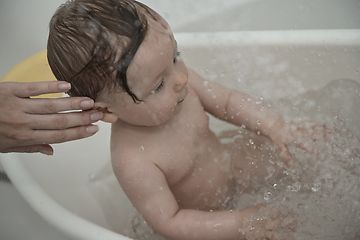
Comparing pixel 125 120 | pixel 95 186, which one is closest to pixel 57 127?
pixel 125 120

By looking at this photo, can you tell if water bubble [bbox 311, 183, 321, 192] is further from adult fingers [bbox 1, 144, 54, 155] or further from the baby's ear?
adult fingers [bbox 1, 144, 54, 155]

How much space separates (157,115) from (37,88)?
0.77 feet

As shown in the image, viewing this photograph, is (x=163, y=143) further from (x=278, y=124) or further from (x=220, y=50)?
(x=220, y=50)

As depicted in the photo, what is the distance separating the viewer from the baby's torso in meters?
0.77

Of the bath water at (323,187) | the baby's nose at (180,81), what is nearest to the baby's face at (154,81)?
the baby's nose at (180,81)

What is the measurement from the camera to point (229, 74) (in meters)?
1.20

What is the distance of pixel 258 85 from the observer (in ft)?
3.79

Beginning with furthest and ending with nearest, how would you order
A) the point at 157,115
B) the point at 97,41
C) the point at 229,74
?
the point at 229,74 → the point at 157,115 → the point at 97,41

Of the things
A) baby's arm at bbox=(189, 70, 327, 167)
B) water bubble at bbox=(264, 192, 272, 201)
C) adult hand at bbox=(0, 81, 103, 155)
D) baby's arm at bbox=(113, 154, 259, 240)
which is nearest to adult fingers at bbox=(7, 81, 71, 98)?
adult hand at bbox=(0, 81, 103, 155)

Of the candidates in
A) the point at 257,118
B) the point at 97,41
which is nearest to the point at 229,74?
the point at 257,118

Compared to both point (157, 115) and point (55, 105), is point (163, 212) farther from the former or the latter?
point (55, 105)

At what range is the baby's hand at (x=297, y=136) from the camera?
858 mm

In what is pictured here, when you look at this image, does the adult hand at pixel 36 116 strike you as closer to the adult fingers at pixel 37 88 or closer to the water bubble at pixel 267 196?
the adult fingers at pixel 37 88

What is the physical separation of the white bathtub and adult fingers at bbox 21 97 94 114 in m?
0.28
